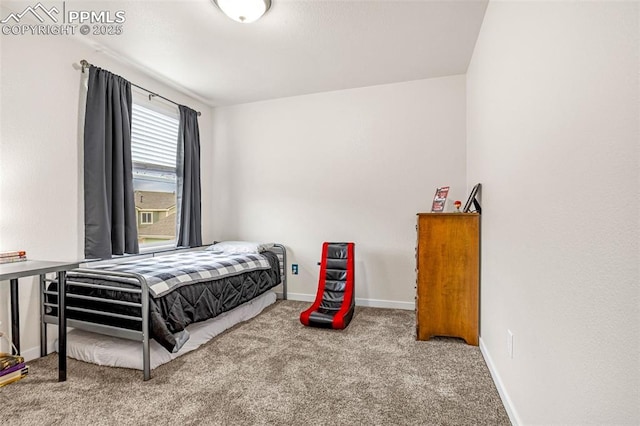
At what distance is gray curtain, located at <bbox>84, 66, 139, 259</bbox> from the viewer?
2.79m

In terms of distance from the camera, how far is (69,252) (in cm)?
273

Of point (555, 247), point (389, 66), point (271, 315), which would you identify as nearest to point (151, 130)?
point (271, 315)

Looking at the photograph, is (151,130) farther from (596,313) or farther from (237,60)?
(596,313)

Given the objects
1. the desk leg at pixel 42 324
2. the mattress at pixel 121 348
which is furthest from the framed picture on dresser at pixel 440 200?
the desk leg at pixel 42 324

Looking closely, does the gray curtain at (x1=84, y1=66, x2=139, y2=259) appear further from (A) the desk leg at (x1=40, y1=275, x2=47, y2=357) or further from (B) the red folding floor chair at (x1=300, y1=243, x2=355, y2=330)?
(B) the red folding floor chair at (x1=300, y1=243, x2=355, y2=330)

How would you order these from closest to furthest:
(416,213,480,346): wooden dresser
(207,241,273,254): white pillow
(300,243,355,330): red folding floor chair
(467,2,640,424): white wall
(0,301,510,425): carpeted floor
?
1. (467,2,640,424): white wall
2. (0,301,510,425): carpeted floor
3. (416,213,480,346): wooden dresser
4. (300,243,355,330): red folding floor chair
5. (207,241,273,254): white pillow

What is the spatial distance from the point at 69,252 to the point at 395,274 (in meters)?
3.14

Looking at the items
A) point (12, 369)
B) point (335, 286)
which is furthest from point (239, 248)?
point (12, 369)

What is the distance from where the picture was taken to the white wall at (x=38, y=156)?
7.64 ft

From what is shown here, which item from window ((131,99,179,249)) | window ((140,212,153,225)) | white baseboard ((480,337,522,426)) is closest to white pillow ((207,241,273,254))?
window ((131,99,179,249))

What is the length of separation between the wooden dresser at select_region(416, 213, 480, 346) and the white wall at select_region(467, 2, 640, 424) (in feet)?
2.32

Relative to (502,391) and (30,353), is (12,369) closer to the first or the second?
(30,353)

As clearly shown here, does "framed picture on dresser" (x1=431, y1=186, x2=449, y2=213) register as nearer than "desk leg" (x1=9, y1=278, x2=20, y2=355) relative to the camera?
No

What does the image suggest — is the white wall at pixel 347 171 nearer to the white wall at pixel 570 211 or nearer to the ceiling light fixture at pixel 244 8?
the white wall at pixel 570 211
